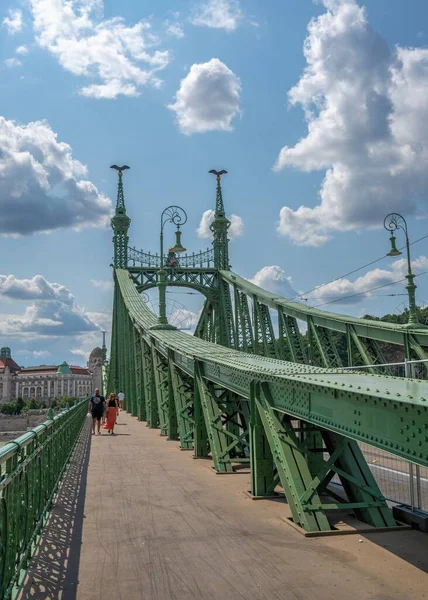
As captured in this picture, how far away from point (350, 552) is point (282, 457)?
153 centimetres

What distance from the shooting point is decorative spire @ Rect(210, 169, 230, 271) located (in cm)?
4084

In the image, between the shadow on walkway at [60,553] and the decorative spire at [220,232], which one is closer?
the shadow on walkway at [60,553]

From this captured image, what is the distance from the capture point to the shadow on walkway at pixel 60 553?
17.1ft

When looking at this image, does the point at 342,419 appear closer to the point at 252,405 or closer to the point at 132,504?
the point at 252,405

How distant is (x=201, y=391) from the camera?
41.2ft

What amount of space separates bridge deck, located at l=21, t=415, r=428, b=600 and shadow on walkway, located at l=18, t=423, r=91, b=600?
1cm

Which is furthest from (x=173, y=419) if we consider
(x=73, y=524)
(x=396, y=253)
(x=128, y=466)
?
(x=73, y=524)

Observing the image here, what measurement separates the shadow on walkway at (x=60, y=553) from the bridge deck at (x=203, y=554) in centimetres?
1

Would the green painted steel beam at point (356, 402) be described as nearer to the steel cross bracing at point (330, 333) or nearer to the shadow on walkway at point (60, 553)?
the shadow on walkway at point (60, 553)

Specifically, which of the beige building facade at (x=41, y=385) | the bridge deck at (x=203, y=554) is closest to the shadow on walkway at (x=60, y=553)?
the bridge deck at (x=203, y=554)

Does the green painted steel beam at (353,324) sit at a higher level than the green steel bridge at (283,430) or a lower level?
higher

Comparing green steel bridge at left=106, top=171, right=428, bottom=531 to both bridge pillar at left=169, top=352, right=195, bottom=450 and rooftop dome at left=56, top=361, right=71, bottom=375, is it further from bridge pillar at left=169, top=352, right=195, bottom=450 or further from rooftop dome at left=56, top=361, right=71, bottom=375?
rooftop dome at left=56, top=361, right=71, bottom=375

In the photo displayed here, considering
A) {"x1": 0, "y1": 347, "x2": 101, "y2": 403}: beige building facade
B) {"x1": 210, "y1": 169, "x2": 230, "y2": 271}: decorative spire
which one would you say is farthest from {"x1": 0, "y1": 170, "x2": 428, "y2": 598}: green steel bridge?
{"x1": 0, "y1": 347, "x2": 101, "y2": 403}: beige building facade

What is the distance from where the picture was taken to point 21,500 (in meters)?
5.49
